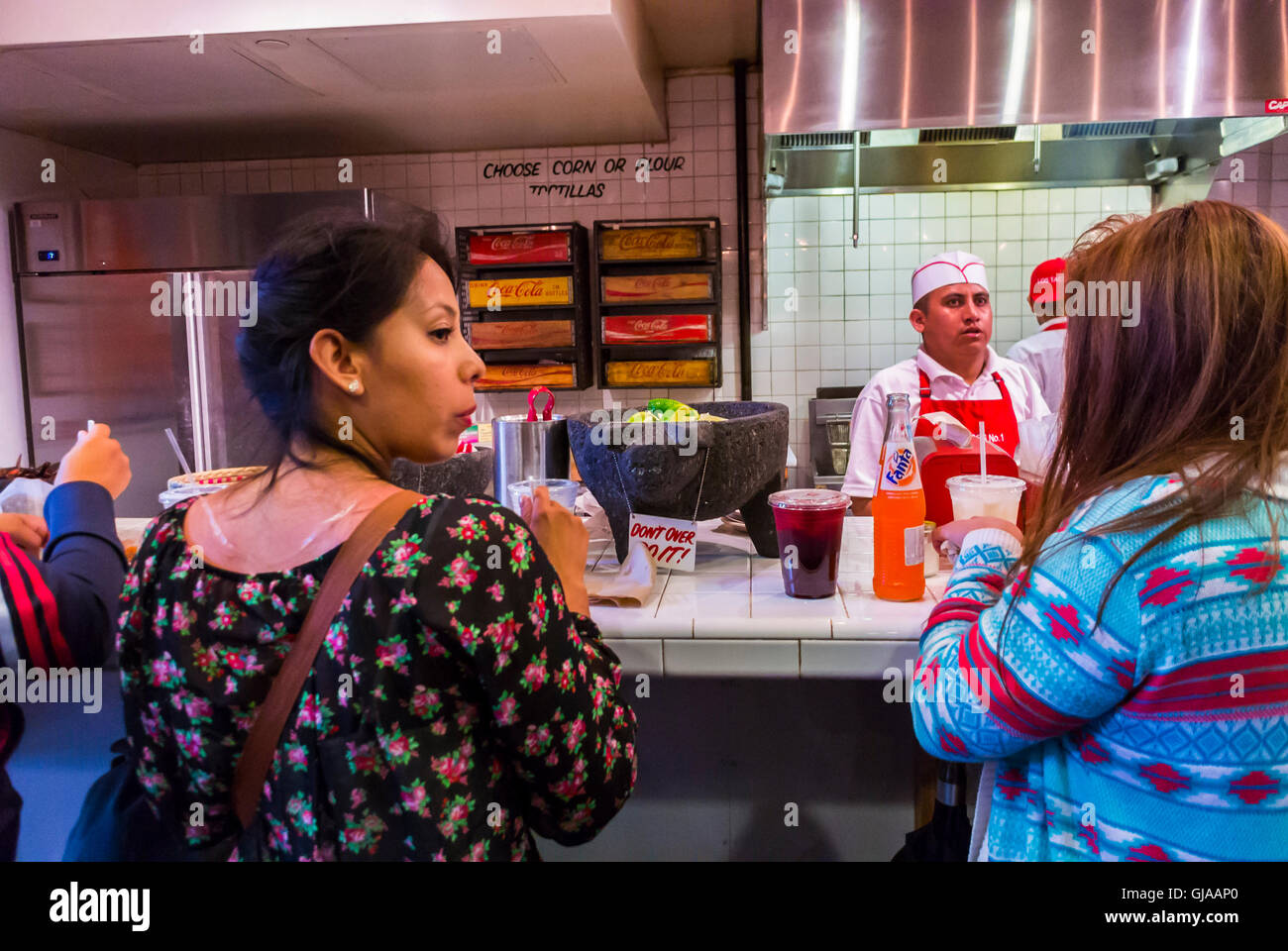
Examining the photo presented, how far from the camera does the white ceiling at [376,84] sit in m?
2.71

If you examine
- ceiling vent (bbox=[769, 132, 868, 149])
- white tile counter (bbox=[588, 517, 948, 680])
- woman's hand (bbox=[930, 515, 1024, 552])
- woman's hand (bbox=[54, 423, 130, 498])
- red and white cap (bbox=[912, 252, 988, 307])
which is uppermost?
ceiling vent (bbox=[769, 132, 868, 149])

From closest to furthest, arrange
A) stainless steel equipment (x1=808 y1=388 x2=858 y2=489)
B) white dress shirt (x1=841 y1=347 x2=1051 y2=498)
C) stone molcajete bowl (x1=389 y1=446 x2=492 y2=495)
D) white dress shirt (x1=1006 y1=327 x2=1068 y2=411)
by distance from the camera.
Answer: stone molcajete bowl (x1=389 y1=446 x2=492 y2=495), white dress shirt (x1=841 y1=347 x2=1051 y2=498), white dress shirt (x1=1006 y1=327 x2=1068 y2=411), stainless steel equipment (x1=808 y1=388 x2=858 y2=489)

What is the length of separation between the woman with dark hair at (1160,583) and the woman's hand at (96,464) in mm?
961

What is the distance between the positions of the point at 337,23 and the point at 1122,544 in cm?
257

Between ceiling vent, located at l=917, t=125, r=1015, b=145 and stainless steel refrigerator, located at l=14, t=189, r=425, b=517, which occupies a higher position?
ceiling vent, located at l=917, t=125, r=1015, b=145

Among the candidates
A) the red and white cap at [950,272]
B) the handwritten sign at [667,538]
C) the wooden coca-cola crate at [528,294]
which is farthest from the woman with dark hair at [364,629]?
the wooden coca-cola crate at [528,294]

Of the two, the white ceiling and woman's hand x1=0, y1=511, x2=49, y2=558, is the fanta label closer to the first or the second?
woman's hand x1=0, y1=511, x2=49, y2=558

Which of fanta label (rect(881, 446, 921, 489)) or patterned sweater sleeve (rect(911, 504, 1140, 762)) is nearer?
patterned sweater sleeve (rect(911, 504, 1140, 762))

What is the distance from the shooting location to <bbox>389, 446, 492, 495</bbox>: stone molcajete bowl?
145 cm

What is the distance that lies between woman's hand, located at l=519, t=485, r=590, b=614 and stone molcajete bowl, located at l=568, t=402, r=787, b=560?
0.27m

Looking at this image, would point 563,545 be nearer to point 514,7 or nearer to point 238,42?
point 514,7

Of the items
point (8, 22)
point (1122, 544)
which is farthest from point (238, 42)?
point (1122, 544)

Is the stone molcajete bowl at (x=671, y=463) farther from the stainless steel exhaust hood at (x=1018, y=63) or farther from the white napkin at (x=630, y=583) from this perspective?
the stainless steel exhaust hood at (x=1018, y=63)

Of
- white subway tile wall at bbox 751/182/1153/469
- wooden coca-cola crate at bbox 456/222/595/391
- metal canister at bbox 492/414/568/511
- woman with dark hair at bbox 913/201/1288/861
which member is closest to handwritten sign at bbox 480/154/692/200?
wooden coca-cola crate at bbox 456/222/595/391
